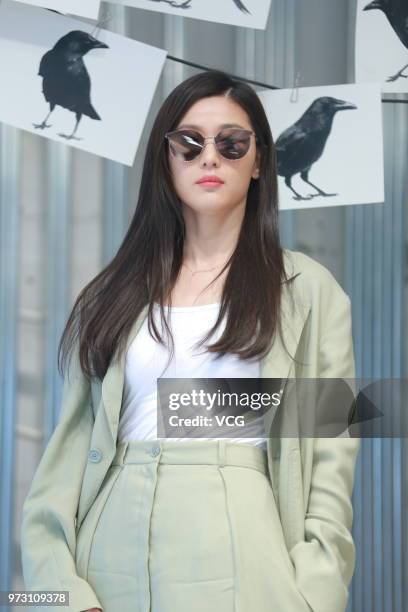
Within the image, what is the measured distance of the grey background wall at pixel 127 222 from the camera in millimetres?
2551

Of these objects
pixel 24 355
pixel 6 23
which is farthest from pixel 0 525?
pixel 6 23

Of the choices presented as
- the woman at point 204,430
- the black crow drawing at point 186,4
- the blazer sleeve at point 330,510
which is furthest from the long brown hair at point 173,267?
the black crow drawing at point 186,4

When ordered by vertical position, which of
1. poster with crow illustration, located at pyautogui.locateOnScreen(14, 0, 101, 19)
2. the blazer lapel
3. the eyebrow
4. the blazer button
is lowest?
the blazer button

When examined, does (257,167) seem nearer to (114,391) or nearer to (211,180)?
(211,180)

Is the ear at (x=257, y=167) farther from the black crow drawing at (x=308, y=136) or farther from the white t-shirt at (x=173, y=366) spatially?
the black crow drawing at (x=308, y=136)

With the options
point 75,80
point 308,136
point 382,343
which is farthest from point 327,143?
point 75,80

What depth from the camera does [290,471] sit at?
1737 millimetres

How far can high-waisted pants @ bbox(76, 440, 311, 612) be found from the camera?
164 centimetres

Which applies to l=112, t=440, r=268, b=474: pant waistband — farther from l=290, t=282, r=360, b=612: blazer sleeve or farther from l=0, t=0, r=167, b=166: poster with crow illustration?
l=0, t=0, r=167, b=166: poster with crow illustration

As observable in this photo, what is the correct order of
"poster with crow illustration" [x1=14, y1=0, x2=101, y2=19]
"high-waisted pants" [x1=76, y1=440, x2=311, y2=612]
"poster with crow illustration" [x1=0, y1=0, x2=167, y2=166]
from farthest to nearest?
"poster with crow illustration" [x1=0, y1=0, x2=167, y2=166], "poster with crow illustration" [x1=14, y1=0, x2=101, y2=19], "high-waisted pants" [x1=76, y1=440, x2=311, y2=612]

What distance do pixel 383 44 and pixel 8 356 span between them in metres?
1.18

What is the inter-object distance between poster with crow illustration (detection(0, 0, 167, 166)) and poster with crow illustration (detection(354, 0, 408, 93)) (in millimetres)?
486

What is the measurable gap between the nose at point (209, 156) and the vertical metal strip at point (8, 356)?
82 centimetres

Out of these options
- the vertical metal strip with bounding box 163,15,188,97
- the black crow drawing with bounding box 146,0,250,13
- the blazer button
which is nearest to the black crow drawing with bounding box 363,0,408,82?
the black crow drawing with bounding box 146,0,250,13
